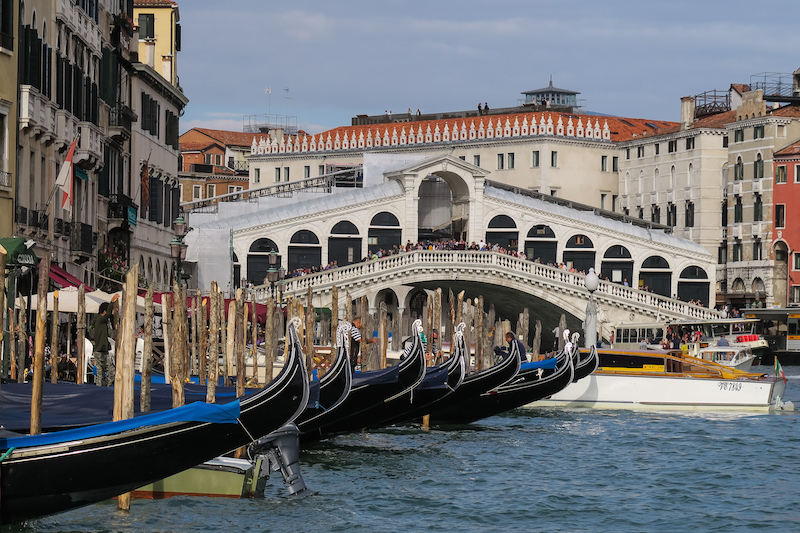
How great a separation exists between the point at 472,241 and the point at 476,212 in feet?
3.06

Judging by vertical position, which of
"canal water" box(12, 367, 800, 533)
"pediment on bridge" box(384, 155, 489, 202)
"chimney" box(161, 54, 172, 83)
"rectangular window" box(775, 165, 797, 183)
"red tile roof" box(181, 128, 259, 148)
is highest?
"red tile roof" box(181, 128, 259, 148)

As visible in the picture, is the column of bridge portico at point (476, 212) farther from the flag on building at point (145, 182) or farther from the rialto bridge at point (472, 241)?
the flag on building at point (145, 182)

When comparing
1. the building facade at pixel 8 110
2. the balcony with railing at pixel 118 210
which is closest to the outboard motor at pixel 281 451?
the building facade at pixel 8 110

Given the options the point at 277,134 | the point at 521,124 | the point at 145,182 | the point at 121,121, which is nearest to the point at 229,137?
the point at 277,134

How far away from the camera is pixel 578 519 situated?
1348 centimetres

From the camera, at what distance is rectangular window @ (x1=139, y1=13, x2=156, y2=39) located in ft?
107

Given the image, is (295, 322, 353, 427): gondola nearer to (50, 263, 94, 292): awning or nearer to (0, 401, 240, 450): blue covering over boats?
(0, 401, 240, 450): blue covering over boats

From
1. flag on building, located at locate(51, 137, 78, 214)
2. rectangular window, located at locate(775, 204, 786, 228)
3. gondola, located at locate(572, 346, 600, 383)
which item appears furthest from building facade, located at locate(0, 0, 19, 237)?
rectangular window, located at locate(775, 204, 786, 228)

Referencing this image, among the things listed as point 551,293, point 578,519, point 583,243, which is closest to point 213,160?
point 583,243

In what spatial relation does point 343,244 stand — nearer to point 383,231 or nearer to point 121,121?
point 383,231

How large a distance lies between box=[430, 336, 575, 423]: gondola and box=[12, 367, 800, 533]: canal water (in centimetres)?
25

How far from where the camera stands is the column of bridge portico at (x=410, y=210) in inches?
1812

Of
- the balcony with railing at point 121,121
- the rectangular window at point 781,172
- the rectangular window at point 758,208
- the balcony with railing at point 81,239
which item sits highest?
the rectangular window at point 781,172

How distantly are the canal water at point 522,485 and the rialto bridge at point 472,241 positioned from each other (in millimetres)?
18093
